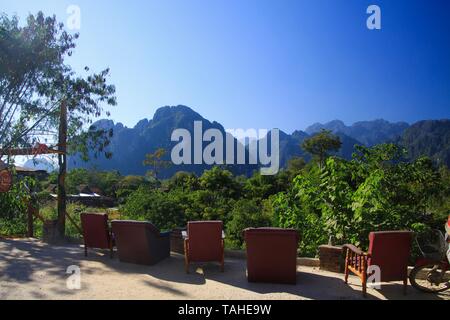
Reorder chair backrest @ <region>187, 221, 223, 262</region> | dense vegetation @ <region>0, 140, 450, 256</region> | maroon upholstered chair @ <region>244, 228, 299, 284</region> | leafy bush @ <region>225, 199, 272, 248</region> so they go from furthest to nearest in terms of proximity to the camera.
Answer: leafy bush @ <region>225, 199, 272, 248</region> < dense vegetation @ <region>0, 140, 450, 256</region> < chair backrest @ <region>187, 221, 223, 262</region> < maroon upholstered chair @ <region>244, 228, 299, 284</region>

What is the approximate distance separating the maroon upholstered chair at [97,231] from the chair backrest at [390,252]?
15.3 ft

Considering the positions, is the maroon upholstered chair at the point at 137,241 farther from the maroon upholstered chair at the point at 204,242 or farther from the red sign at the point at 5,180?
the red sign at the point at 5,180

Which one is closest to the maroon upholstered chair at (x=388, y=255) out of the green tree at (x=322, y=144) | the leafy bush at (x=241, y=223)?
the leafy bush at (x=241, y=223)

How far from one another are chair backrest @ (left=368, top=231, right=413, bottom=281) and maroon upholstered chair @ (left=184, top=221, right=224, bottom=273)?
2.31m

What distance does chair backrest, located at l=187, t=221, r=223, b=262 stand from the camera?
6043mm

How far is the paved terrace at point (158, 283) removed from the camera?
490cm

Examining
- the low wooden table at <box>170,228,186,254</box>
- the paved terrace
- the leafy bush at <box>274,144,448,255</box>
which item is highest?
the leafy bush at <box>274,144,448,255</box>

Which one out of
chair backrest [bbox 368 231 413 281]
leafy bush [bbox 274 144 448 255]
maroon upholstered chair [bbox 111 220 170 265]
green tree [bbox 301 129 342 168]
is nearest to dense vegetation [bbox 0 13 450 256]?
leafy bush [bbox 274 144 448 255]

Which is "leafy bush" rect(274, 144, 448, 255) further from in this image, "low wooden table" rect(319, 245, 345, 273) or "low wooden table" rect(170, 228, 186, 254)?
"low wooden table" rect(170, 228, 186, 254)

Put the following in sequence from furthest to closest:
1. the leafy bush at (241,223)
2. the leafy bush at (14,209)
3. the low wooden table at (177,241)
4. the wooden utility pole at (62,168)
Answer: the leafy bush at (14,209)
the leafy bush at (241,223)
the wooden utility pole at (62,168)
the low wooden table at (177,241)

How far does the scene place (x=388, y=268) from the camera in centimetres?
486

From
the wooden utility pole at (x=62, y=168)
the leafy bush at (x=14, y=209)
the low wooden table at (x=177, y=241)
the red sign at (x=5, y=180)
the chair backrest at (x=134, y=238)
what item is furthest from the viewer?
the leafy bush at (x=14, y=209)

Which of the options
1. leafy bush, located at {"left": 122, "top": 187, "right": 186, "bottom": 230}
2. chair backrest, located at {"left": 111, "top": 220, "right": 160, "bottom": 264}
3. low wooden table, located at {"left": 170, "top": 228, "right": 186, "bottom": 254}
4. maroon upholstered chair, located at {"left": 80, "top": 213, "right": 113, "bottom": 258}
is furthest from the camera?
leafy bush, located at {"left": 122, "top": 187, "right": 186, "bottom": 230}
